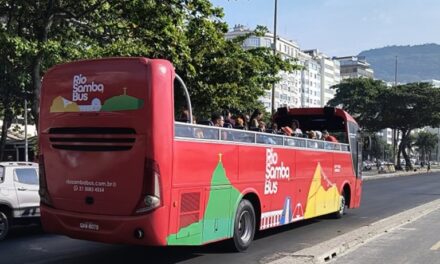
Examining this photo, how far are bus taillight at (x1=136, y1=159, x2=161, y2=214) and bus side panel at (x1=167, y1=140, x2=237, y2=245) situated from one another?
0.30m

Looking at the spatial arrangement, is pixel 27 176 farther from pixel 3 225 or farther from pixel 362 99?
pixel 362 99

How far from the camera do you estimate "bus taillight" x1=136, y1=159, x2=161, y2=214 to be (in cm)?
747

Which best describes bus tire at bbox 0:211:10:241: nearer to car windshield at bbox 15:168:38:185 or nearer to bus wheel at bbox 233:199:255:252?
car windshield at bbox 15:168:38:185

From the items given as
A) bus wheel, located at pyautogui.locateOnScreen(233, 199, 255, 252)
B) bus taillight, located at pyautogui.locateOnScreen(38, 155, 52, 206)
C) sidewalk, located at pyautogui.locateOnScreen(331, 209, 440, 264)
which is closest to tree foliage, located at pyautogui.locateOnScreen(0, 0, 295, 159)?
bus taillight, located at pyautogui.locateOnScreen(38, 155, 52, 206)

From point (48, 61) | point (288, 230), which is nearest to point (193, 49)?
point (48, 61)

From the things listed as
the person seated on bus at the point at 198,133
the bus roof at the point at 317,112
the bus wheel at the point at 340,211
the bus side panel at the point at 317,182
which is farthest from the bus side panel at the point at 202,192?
the bus wheel at the point at 340,211

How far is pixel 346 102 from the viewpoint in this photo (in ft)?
216

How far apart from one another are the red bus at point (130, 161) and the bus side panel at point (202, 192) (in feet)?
0.05

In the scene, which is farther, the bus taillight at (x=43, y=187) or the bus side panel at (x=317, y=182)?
the bus side panel at (x=317, y=182)

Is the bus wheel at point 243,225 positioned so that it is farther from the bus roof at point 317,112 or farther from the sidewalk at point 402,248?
the bus roof at point 317,112

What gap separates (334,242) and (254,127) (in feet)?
8.59

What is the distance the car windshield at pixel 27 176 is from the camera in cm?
1182

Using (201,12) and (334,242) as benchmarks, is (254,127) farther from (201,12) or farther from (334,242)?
(201,12)

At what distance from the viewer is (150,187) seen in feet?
24.6
